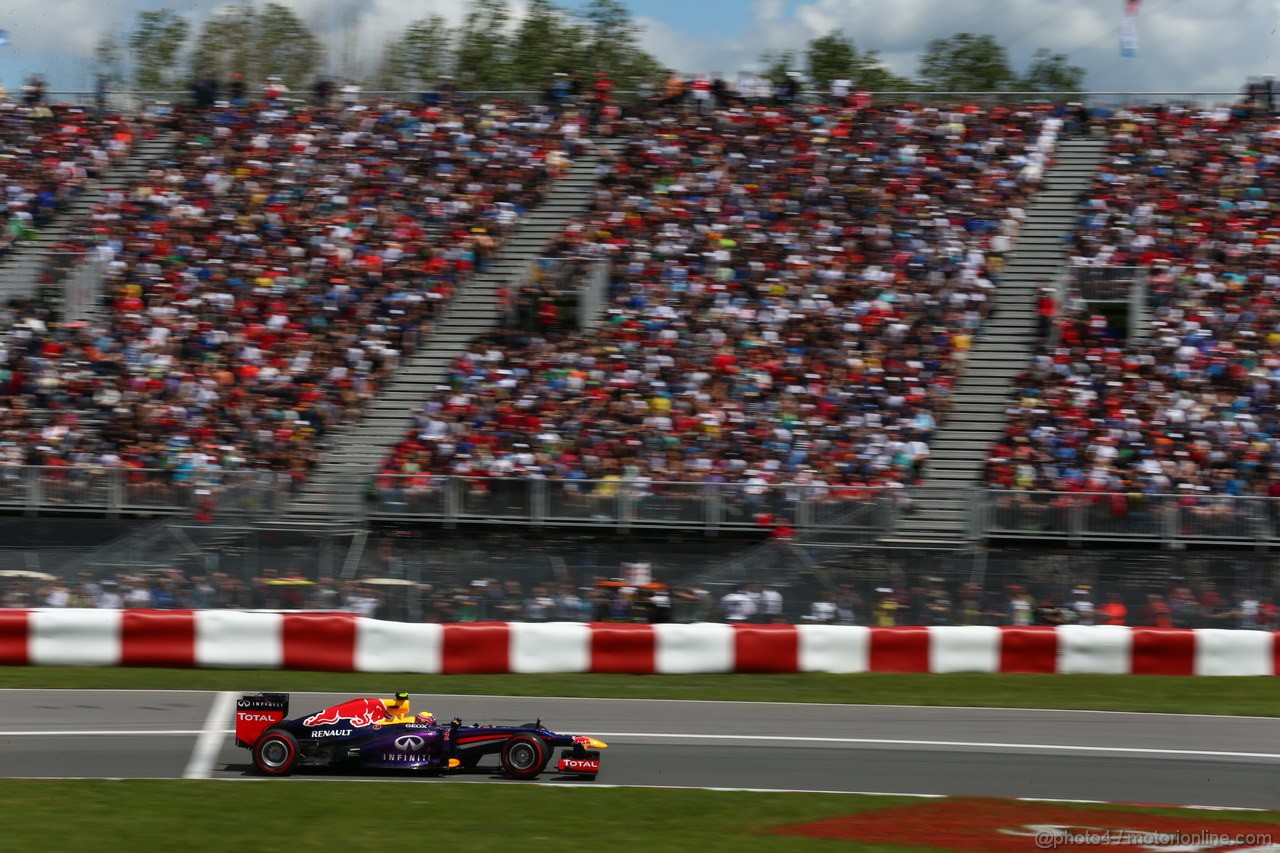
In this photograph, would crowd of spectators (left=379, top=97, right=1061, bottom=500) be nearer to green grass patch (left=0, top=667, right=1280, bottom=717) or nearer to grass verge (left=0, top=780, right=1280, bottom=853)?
green grass patch (left=0, top=667, right=1280, bottom=717)

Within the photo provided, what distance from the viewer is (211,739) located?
437 inches

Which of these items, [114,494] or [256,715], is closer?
[256,715]

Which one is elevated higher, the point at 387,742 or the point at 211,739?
the point at 387,742

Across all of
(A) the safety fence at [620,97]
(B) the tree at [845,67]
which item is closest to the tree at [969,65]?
(B) the tree at [845,67]

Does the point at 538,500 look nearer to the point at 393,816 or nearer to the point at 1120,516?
the point at 1120,516

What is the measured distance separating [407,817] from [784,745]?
3633 mm

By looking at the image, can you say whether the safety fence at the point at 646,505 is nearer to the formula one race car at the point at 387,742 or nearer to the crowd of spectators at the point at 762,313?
the crowd of spectators at the point at 762,313

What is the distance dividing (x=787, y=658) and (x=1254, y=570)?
15.7ft

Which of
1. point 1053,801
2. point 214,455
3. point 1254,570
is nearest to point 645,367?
point 214,455

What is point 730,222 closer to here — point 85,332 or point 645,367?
point 645,367

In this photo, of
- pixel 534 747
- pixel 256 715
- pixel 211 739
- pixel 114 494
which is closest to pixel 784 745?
pixel 534 747

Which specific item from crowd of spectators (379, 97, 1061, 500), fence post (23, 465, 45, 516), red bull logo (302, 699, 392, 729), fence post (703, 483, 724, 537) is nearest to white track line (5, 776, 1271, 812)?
red bull logo (302, 699, 392, 729)

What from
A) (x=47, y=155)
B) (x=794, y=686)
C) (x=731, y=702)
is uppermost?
(x=47, y=155)

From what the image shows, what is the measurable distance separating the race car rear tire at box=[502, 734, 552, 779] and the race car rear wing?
4.80 ft
